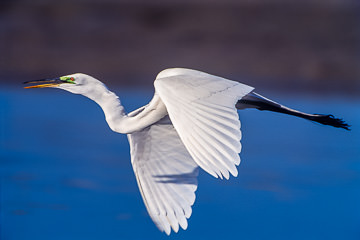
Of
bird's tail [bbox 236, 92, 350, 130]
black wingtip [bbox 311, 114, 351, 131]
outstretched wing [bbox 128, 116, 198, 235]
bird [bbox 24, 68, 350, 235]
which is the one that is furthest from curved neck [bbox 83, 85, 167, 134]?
black wingtip [bbox 311, 114, 351, 131]

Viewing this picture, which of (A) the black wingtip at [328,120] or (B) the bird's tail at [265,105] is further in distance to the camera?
(A) the black wingtip at [328,120]

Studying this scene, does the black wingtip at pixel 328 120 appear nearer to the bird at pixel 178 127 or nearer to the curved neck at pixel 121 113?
the bird at pixel 178 127

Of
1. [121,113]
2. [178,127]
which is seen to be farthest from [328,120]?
[178,127]

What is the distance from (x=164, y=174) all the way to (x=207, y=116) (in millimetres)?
643

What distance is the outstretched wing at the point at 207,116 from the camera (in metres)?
1.27

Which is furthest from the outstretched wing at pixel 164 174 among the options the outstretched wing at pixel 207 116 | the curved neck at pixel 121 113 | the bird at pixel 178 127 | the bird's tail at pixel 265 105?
the outstretched wing at pixel 207 116

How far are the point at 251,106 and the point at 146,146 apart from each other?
38cm

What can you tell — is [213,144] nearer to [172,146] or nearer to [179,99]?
[179,99]

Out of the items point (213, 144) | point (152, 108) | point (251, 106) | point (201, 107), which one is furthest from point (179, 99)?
point (251, 106)

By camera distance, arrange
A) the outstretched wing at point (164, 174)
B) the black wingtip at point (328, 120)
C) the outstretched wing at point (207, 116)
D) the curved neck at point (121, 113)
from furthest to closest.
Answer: the black wingtip at point (328, 120) → the outstretched wing at point (164, 174) → the curved neck at point (121, 113) → the outstretched wing at point (207, 116)

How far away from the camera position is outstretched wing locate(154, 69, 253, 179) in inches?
50.2

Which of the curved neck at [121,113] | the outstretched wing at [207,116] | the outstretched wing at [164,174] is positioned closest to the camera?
the outstretched wing at [207,116]

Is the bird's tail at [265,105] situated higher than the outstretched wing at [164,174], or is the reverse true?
the bird's tail at [265,105]

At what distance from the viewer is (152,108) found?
1758 mm
